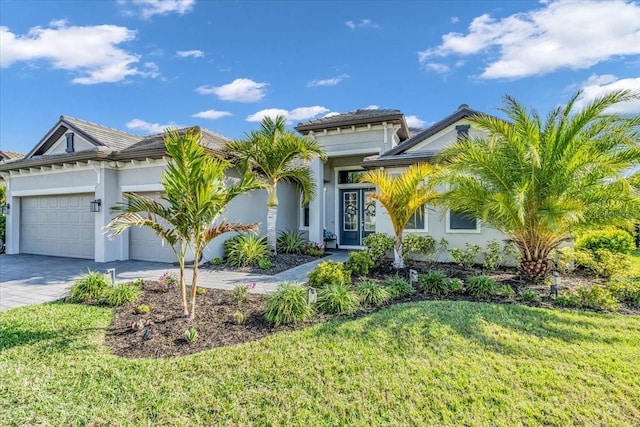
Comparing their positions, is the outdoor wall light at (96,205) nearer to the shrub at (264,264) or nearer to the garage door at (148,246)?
the garage door at (148,246)

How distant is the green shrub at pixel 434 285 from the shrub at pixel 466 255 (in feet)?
10.4

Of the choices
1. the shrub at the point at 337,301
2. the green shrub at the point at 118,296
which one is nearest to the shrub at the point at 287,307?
the shrub at the point at 337,301

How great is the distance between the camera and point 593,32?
831 cm

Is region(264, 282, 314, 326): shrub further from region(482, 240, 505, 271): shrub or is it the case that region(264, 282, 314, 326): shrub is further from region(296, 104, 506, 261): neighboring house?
region(482, 240, 505, 271): shrub

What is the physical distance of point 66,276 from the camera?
977cm

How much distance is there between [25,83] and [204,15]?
9902 millimetres

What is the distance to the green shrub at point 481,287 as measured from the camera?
7.00 meters

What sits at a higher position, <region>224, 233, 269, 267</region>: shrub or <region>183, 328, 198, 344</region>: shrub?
<region>224, 233, 269, 267</region>: shrub

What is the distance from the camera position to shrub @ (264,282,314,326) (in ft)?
17.8

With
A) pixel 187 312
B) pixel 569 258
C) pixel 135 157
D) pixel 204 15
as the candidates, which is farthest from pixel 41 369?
pixel 204 15

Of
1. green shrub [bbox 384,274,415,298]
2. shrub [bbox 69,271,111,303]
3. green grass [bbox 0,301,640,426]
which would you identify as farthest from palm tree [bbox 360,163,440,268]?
shrub [bbox 69,271,111,303]

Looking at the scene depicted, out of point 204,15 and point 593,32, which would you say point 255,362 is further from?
point 204,15

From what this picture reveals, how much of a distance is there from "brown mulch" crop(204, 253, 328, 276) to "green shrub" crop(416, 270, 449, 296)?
14.6 feet

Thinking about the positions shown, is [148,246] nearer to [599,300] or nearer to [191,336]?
[191,336]
